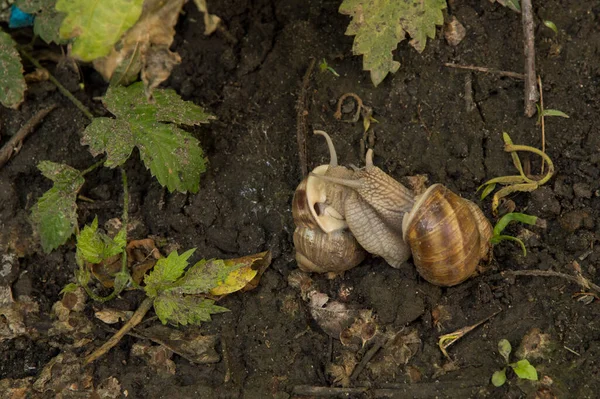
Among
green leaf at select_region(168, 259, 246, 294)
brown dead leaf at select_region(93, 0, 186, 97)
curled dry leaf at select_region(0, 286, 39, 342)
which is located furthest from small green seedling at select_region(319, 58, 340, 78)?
curled dry leaf at select_region(0, 286, 39, 342)

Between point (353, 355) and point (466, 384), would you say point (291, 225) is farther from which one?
point (466, 384)

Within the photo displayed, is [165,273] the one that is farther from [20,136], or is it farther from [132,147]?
[20,136]

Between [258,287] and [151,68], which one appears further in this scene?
[151,68]

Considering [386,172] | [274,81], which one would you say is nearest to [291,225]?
[386,172]

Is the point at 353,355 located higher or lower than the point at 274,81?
lower

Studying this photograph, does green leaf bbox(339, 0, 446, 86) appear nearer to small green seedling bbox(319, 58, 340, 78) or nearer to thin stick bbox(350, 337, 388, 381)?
small green seedling bbox(319, 58, 340, 78)

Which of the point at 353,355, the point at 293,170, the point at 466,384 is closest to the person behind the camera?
the point at 466,384

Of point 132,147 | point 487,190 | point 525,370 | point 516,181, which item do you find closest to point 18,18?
point 132,147
